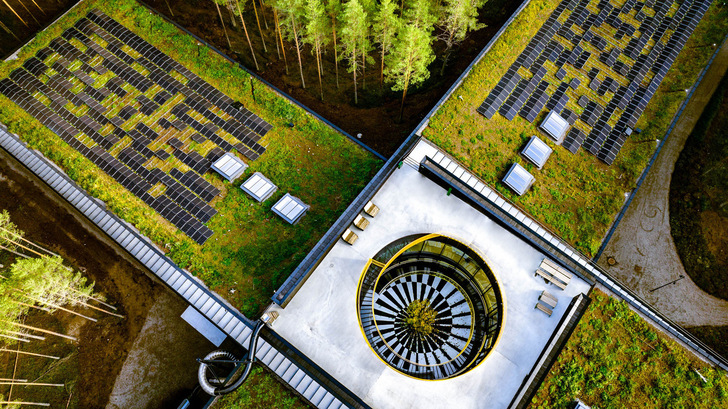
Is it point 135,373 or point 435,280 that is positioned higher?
point 435,280

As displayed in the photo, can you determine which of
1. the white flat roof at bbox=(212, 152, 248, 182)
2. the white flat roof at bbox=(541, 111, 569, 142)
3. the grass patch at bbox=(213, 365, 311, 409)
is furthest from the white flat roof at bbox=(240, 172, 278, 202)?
the white flat roof at bbox=(541, 111, 569, 142)

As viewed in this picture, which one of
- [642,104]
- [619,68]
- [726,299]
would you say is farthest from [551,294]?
[619,68]

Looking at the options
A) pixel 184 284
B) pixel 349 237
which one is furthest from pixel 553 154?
pixel 184 284

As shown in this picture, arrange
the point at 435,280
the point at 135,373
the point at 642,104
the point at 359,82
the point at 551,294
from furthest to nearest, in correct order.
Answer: the point at 359,82 < the point at 642,104 < the point at 435,280 < the point at 135,373 < the point at 551,294

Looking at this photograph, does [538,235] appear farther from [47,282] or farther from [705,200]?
[47,282]

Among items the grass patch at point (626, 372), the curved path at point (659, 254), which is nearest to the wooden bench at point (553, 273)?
the grass patch at point (626, 372)

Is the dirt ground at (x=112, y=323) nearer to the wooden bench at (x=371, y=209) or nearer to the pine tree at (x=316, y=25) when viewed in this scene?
the wooden bench at (x=371, y=209)

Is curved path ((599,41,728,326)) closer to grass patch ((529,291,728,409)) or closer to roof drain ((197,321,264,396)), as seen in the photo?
grass patch ((529,291,728,409))

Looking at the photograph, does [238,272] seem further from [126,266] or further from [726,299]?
[726,299]
